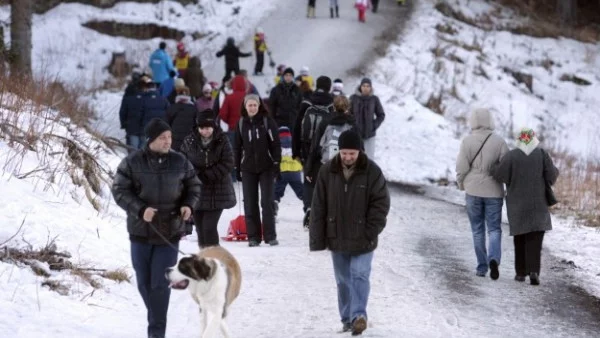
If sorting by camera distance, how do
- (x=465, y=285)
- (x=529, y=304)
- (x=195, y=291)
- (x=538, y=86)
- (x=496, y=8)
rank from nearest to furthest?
1. (x=195, y=291)
2. (x=529, y=304)
3. (x=465, y=285)
4. (x=538, y=86)
5. (x=496, y=8)

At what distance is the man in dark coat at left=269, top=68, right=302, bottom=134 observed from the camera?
19.6 metres

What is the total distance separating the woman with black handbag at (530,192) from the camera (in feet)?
40.0

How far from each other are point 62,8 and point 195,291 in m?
28.3

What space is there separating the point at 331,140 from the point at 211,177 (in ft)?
8.23

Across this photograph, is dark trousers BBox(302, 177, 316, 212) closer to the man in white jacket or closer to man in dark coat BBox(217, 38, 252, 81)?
the man in white jacket

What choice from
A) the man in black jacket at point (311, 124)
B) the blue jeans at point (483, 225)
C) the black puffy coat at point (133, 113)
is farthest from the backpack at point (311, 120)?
the black puffy coat at point (133, 113)

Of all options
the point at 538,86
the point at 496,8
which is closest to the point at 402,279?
the point at 538,86

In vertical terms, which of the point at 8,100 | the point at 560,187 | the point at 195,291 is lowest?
the point at 560,187

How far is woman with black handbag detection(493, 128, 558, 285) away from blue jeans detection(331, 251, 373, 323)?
3.47 metres

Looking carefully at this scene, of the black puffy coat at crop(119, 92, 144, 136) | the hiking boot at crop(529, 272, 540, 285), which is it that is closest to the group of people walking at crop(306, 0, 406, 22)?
the black puffy coat at crop(119, 92, 144, 136)

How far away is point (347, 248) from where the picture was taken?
912 centimetres

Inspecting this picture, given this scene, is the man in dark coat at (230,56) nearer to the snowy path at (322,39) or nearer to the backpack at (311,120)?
the snowy path at (322,39)

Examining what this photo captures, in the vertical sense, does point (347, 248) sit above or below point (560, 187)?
above

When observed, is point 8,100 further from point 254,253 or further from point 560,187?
point 560,187
